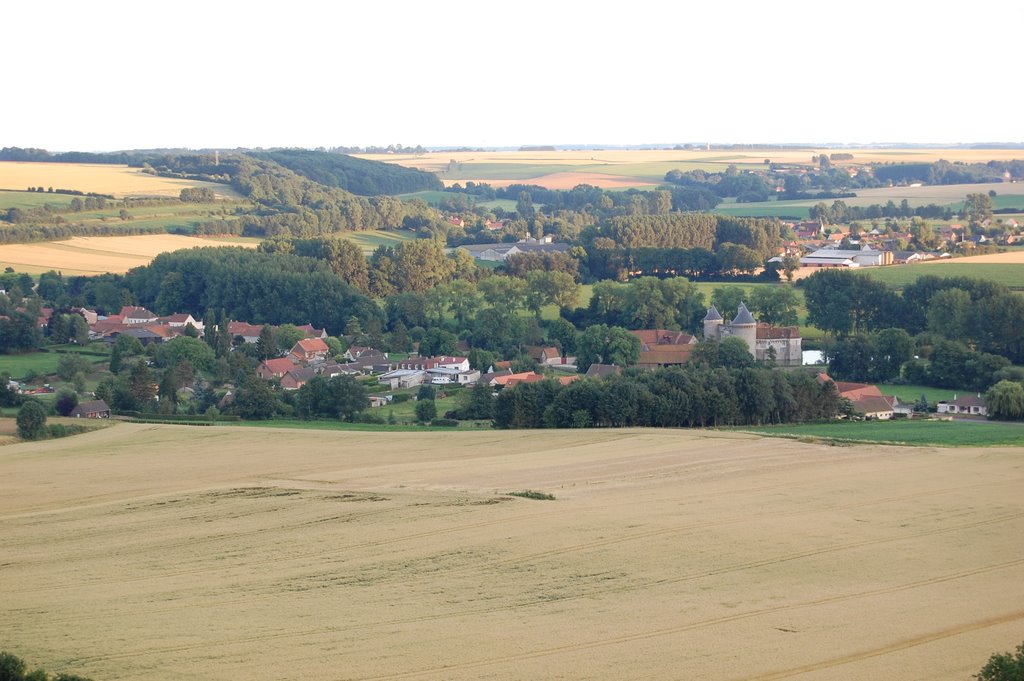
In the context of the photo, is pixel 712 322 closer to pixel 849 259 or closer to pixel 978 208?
pixel 849 259

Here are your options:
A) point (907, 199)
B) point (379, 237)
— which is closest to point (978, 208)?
point (907, 199)

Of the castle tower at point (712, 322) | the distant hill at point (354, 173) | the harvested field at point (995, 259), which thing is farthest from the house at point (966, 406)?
the distant hill at point (354, 173)

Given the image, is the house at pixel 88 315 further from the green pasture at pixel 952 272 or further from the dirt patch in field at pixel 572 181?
the dirt patch in field at pixel 572 181

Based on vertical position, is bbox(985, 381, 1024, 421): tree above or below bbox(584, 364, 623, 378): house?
above

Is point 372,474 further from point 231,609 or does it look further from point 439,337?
point 439,337

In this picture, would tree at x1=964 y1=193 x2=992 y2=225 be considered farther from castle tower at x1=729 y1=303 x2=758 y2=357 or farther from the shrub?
the shrub

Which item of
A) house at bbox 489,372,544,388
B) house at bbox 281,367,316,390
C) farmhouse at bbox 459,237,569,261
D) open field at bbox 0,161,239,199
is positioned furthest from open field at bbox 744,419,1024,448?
open field at bbox 0,161,239,199
